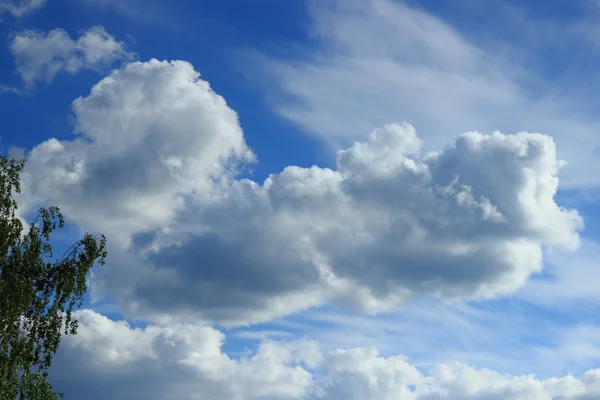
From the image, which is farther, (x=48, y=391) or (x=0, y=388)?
(x=48, y=391)

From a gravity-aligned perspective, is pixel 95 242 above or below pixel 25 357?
above

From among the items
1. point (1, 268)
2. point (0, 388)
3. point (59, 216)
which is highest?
point (59, 216)

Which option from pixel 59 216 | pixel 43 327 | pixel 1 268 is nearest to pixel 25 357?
pixel 43 327

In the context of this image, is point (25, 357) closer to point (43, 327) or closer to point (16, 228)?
point (43, 327)

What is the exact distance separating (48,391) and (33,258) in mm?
6744

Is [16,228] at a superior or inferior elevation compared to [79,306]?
superior

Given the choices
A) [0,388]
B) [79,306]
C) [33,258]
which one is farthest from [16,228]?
[0,388]

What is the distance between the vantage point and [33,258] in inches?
1538

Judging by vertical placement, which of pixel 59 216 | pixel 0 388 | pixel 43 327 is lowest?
pixel 0 388

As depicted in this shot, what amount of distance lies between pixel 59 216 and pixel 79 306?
476cm

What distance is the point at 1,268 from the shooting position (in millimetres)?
38375

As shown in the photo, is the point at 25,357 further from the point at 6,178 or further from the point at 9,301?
the point at 6,178

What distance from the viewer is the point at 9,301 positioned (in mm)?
36938

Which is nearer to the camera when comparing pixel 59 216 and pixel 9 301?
pixel 9 301
